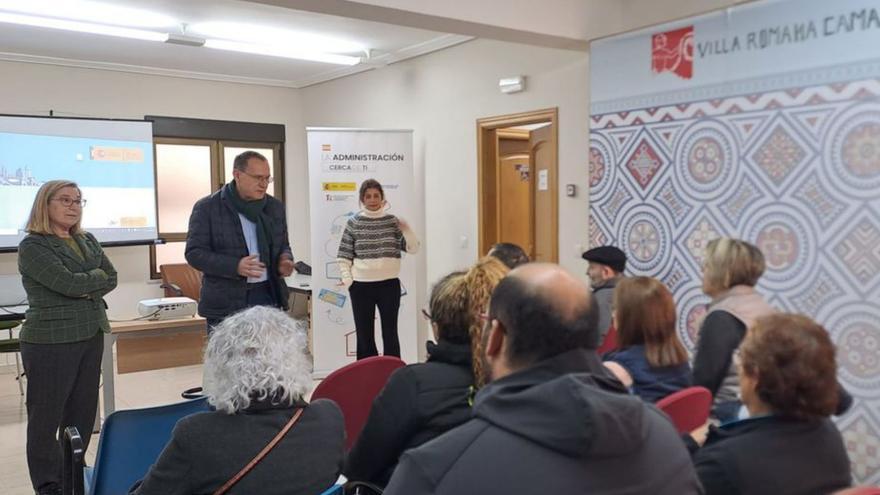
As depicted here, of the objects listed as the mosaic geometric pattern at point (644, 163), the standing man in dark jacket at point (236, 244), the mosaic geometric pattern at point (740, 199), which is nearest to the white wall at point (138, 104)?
the standing man in dark jacket at point (236, 244)

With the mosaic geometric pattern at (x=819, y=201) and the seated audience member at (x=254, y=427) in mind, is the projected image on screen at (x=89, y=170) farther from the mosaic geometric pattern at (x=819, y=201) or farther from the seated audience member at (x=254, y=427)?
the mosaic geometric pattern at (x=819, y=201)

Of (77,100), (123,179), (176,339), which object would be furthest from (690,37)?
(77,100)

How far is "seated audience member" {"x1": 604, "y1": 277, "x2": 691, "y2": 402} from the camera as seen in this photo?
2402 millimetres

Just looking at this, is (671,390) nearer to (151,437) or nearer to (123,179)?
(151,437)

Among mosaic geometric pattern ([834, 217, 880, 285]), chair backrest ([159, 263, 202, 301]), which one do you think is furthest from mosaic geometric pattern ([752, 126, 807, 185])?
chair backrest ([159, 263, 202, 301])

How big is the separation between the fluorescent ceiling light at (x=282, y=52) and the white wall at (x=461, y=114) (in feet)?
1.55

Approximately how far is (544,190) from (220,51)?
3276mm

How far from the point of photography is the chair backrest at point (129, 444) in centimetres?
209

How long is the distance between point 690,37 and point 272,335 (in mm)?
3101

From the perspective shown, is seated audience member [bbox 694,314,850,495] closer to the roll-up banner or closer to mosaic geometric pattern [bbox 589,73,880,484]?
mosaic geometric pattern [bbox 589,73,880,484]

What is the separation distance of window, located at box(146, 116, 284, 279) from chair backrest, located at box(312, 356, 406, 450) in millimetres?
5585

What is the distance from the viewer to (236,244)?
11.1ft

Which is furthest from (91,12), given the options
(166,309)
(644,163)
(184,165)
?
(644,163)

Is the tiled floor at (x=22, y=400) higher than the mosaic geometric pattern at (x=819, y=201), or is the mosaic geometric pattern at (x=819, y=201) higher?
the mosaic geometric pattern at (x=819, y=201)
